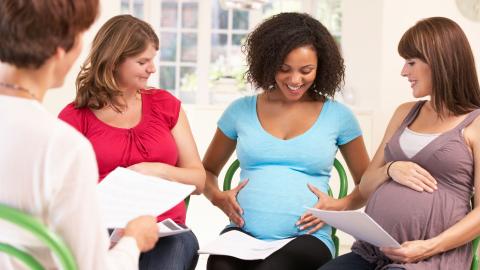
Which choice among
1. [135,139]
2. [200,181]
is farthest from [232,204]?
[135,139]

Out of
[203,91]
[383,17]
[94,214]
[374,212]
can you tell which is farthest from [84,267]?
[203,91]

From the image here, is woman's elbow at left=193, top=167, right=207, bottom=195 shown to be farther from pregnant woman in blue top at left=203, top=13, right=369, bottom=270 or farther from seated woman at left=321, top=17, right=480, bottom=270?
seated woman at left=321, top=17, right=480, bottom=270

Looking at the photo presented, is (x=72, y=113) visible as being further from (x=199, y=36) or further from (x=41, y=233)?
(x=199, y=36)

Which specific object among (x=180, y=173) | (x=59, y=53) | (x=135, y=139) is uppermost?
(x=59, y=53)

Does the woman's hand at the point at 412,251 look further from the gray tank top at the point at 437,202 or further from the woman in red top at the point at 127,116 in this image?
the woman in red top at the point at 127,116

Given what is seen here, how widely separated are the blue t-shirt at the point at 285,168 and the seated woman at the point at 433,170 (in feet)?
0.71

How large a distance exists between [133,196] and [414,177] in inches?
32.0

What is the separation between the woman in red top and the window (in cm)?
397

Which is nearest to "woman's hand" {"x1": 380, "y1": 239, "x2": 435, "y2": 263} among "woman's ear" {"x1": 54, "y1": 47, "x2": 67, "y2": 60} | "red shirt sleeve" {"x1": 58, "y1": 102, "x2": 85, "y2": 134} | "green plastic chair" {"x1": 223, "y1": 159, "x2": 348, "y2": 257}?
"green plastic chair" {"x1": 223, "y1": 159, "x2": 348, "y2": 257}

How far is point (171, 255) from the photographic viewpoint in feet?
7.27

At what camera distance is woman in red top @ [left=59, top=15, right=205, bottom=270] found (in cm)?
234

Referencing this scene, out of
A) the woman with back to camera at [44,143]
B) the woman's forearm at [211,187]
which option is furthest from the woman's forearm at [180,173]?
the woman with back to camera at [44,143]

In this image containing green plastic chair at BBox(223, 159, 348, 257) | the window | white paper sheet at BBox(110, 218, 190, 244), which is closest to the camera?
white paper sheet at BBox(110, 218, 190, 244)

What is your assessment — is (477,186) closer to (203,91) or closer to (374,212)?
(374,212)
